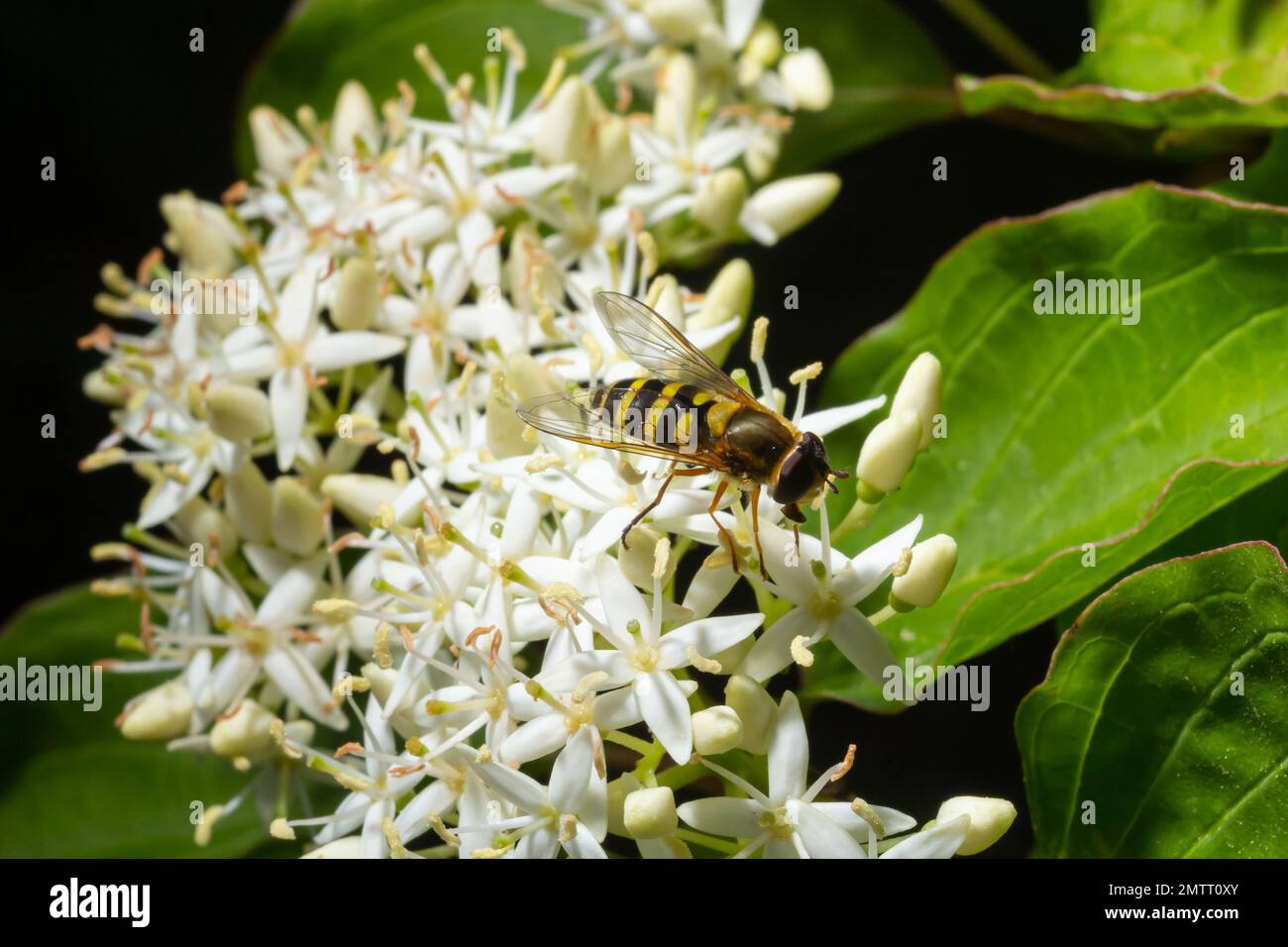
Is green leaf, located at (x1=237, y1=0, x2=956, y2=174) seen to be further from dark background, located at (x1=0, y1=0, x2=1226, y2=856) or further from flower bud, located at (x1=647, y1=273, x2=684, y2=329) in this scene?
flower bud, located at (x1=647, y1=273, x2=684, y2=329)

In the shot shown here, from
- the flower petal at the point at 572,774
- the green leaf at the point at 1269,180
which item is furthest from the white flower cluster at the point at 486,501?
the green leaf at the point at 1269,180

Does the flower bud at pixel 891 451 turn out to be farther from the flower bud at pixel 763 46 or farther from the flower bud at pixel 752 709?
the flower bud at pixel 763 46

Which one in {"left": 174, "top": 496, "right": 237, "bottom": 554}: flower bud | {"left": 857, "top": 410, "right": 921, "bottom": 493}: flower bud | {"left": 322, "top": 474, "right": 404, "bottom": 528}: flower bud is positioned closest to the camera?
{"left": 857, "top": 410, "right": 921, "bottom": 493}: flower bud

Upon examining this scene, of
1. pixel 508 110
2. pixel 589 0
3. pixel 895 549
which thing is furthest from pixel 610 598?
pixel 589 0

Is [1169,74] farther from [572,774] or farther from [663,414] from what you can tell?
[572,774]

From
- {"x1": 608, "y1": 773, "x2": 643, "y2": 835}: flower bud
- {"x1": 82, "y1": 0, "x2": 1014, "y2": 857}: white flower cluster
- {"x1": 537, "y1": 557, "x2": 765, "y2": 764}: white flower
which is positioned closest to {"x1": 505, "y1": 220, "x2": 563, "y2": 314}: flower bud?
{"x1": 82, "y1": 0, "x2": 1014, "y2": 857}: white flower cluster

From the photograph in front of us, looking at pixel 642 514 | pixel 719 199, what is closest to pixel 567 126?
pixel 719 199

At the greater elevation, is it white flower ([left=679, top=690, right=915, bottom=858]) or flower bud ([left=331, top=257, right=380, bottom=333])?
flower bud ([left=331, top=257, right=380, bottom=333])
